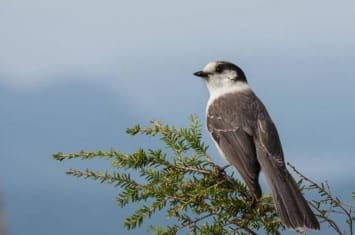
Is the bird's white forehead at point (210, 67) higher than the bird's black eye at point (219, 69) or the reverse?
higher

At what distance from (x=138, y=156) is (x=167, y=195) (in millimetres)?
369

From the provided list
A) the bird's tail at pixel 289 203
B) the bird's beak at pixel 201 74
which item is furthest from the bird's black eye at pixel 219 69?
the bird's tail at pixel 289 203

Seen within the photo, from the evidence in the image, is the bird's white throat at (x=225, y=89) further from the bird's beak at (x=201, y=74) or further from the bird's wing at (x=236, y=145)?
the bird's wing at (x=236, y=145)

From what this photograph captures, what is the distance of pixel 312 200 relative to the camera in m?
3.95

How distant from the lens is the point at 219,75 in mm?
7484

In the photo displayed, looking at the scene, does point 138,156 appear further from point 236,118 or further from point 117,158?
point 236,118

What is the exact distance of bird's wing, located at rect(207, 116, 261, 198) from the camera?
535 cm

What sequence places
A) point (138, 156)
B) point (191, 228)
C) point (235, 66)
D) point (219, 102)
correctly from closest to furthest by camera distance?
point (191, 228) → point (138, 156) → point (219, 102) → point (235, 66)

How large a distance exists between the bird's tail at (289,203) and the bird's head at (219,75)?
2.33 metres

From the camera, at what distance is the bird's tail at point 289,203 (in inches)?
159

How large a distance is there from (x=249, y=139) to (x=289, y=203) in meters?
1.58

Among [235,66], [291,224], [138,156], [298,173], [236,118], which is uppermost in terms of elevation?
[235,66]

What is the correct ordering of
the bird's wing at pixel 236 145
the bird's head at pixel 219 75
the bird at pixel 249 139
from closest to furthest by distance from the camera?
1. the bird at pixel 249 139
2. the bird's wing at pixel 236 145
3. the bird's head at pixel 219 75

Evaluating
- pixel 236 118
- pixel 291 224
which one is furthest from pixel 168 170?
pixel 236 118
